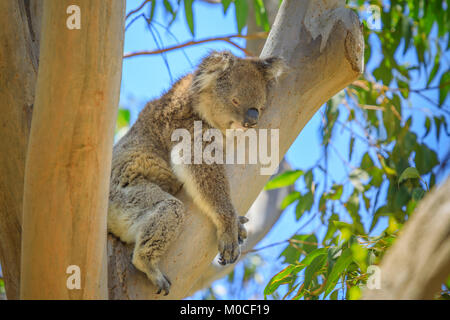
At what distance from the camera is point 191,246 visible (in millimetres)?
2316

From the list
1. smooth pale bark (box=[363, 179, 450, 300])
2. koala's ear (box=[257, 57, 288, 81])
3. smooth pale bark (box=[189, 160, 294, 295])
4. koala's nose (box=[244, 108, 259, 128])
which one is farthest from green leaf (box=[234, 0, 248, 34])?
smooth pale bark (box=[363, 179, 450, 300])

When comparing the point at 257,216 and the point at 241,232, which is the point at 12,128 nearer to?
the point at 241,232

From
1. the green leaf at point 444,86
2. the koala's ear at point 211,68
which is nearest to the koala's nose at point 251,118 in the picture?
the koala's ear at point 211,68

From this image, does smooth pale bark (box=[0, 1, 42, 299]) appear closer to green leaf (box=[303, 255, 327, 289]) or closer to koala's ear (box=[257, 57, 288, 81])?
koala's ear (box=[257, 57, 288, 81])

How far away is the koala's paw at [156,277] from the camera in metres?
2.17

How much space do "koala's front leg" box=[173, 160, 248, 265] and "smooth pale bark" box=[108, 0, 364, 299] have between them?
42 millimetres

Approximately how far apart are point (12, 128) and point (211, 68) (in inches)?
46.8

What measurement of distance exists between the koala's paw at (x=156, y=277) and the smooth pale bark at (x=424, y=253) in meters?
1.14

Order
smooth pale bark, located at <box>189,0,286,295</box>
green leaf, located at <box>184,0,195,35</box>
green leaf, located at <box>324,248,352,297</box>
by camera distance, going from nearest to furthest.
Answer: green leaf, located at <box>324,248,352,297</box> < green leaf, located at <box>184,0,195,35</box> < smooth pale bark, located at <box>189,0,286,295</box>

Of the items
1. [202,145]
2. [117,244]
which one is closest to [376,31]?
[202,145]

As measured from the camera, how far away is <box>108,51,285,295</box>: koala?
238cm

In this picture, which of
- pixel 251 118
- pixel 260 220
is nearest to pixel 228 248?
pixel 251 118

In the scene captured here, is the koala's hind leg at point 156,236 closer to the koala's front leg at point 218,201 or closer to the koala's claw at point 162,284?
the koala's claw at point 162,284

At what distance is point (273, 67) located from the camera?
2684 mm
